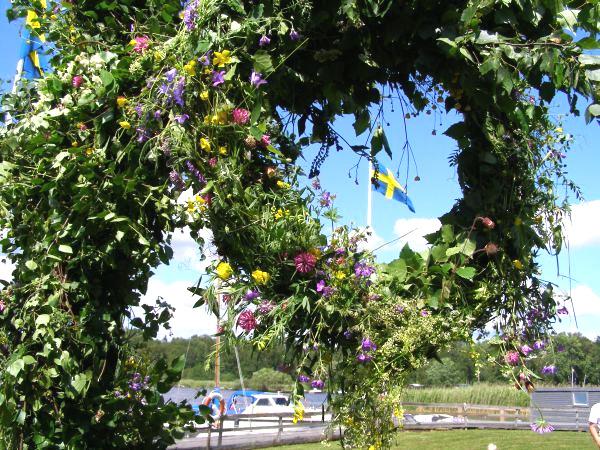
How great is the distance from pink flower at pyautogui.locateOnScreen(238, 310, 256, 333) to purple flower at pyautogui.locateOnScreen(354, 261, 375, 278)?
1.23ft

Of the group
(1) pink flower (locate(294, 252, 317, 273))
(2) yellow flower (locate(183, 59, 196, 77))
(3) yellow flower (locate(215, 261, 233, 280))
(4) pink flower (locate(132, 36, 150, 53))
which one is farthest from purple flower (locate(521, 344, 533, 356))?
(4) pink flower (locate(132, 36, 150, 53))

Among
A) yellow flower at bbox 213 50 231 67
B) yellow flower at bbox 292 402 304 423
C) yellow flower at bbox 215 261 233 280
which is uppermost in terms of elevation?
yellow flower at bbox 213 50 231 67

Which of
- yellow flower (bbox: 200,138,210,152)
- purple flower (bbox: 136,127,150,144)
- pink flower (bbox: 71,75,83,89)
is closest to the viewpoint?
yellow flower (bbox: 200,138,210,152)

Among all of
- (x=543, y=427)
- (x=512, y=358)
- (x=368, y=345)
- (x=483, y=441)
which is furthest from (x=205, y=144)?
(x=483, y=441)

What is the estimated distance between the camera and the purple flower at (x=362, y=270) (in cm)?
223

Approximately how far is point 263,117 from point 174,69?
348mm

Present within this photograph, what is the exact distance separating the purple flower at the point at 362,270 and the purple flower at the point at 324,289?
12 cm

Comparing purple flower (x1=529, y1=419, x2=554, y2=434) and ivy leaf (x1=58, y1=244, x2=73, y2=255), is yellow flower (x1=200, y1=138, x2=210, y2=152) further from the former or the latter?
purple flower (x1=529, y1=419, x2=554, y2=434)

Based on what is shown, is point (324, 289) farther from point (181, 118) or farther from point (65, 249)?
point (65, 249)

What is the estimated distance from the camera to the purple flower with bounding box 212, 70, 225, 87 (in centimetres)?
225

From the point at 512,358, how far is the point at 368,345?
589 millimetres

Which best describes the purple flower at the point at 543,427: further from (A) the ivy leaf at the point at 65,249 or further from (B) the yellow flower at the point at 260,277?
(A) the ivy leaf at the point at 65,249

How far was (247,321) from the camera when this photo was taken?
2.16 meters

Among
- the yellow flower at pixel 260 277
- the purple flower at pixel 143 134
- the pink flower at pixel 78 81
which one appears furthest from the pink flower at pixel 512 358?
the pink flower at pixel 78 81
